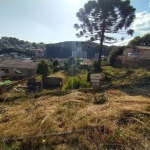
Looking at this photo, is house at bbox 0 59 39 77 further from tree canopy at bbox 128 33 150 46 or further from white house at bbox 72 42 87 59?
white house at bbox 72 42 87 59

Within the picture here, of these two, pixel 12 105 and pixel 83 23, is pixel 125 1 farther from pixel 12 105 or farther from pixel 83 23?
pixel 12 105

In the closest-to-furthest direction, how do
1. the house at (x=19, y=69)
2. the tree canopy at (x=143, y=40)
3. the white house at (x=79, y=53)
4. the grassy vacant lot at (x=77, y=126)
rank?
1. the grassy vacant lot at (x=77, y=126)
2. the house at (x=19, y=69)
3. the tree canopy at (x=143, y=40)
4. the white house at (x=79, y=53)

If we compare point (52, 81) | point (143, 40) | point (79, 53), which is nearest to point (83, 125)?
point (52, 81)

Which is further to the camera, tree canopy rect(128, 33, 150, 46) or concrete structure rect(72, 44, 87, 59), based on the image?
concrete structure rect(72, 44, 87, 59)

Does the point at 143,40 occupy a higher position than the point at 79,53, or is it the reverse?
the point at 143,40

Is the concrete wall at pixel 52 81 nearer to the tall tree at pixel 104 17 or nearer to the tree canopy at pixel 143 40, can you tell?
the tall tree at pixel 104 17

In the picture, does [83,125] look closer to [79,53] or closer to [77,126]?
[77,126]

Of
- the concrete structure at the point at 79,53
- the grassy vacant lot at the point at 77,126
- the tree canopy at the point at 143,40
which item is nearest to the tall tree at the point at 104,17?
the grassy vacant lot at the point at 77,126

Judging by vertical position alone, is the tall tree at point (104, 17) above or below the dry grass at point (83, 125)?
above

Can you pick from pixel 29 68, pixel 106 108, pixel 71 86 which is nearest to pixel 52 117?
pixel 106 108

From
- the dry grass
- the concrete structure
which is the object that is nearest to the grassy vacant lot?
the dry grass

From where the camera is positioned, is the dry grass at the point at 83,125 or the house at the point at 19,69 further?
the house at the point at 19,69

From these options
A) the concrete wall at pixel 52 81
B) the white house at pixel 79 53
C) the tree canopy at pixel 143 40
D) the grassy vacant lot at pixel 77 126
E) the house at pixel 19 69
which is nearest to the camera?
the grassy vacant lot at pixel 77 126

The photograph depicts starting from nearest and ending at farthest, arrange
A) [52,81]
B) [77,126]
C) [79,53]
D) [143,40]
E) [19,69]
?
[77,126] → [52,81] → [19,69] → [143,40] → [79,53]
